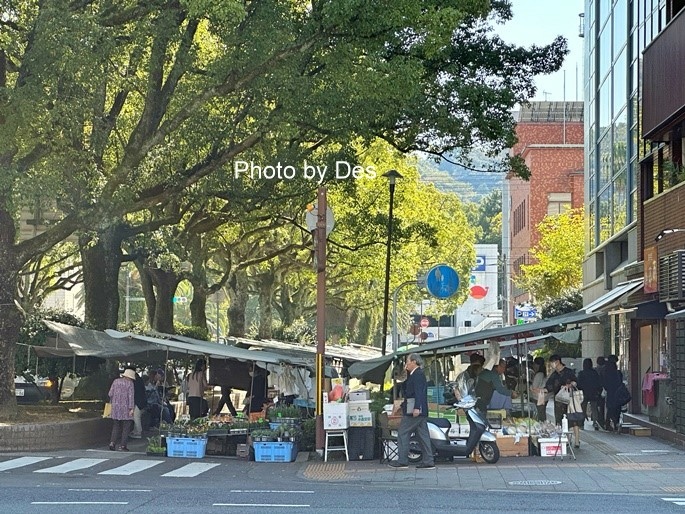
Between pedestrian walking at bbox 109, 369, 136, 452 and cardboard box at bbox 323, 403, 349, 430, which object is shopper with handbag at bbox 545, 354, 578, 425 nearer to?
cardboard box at bbox 323, 403, 349, 430

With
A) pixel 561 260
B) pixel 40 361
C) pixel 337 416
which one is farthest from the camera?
pixel 561 260

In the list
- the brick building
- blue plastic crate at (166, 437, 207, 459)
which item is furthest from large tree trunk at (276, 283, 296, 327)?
blue plastic crate at (166, 437, 207, 459)

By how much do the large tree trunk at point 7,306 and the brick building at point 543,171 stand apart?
5017 centimetres

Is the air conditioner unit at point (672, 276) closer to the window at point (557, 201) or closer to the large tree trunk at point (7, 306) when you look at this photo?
the large tree trunk at point (7, 306)

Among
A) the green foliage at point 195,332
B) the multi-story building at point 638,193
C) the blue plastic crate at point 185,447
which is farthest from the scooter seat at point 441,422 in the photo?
the green foliage at point 195,332

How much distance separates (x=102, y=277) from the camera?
109ft

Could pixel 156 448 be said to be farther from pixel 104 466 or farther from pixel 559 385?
pixel 559 385

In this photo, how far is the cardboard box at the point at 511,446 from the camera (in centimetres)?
2038

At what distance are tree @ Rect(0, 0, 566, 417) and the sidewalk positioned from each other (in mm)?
6656

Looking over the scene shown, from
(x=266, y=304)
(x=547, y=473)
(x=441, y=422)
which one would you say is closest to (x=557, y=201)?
(x=266, y=304)

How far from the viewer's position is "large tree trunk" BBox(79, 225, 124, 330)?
3238cm

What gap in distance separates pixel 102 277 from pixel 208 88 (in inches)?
519

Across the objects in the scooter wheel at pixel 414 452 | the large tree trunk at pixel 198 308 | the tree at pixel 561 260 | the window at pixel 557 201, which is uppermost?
the window at pixel 557 201

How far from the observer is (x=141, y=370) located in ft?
115
